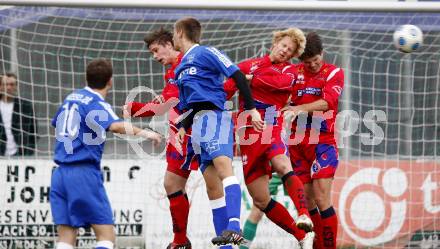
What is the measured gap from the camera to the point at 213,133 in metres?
7.95

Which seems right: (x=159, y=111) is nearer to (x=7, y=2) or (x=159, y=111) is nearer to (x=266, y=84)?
(x=266, y=84)

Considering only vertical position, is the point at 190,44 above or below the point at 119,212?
above

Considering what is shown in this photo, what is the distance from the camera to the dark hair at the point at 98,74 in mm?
7867

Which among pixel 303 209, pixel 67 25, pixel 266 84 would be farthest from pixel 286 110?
pixel 67 25

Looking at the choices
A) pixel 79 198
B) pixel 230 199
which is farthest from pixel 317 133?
Result: pixel 79 198

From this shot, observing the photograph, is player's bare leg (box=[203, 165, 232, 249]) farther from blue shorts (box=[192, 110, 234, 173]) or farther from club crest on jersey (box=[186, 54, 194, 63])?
club crest on jersey (box=[186, 54, 194, 63])

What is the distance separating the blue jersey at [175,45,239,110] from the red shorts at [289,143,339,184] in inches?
54.1

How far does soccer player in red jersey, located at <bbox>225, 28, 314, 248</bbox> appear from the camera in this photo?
8555 millimetres

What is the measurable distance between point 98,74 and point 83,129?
0.50 m

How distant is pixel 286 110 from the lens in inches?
346

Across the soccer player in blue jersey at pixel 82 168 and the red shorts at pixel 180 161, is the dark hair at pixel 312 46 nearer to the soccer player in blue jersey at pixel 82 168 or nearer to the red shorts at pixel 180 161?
the red shorts at pixel 180 161

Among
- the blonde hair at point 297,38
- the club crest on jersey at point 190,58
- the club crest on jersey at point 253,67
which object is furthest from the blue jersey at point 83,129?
the blonde hair at point 297,38

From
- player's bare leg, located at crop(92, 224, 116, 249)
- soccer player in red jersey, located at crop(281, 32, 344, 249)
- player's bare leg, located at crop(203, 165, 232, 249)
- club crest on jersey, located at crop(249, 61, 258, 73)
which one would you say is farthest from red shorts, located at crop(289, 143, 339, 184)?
player's bare leg, located at crop(92, 224, 116, 249)

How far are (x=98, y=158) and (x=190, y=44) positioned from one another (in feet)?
4.26
